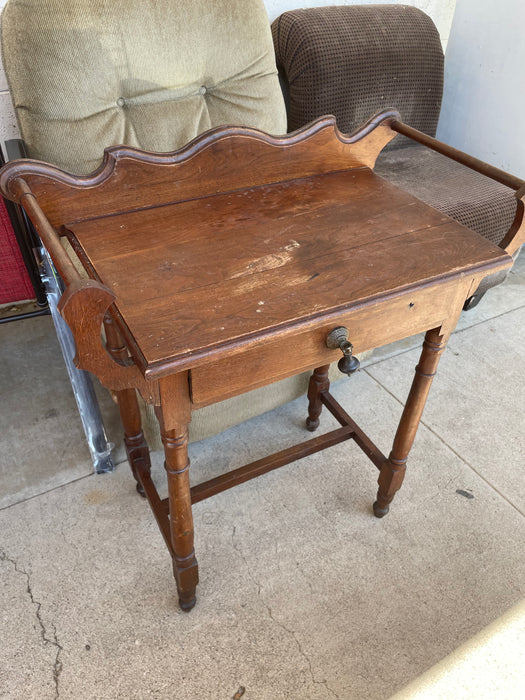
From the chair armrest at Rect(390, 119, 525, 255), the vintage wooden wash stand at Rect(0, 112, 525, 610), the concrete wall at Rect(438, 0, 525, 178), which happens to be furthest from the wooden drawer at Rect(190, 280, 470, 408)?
the concrete wall at Rect(438, 0, 525, 178)

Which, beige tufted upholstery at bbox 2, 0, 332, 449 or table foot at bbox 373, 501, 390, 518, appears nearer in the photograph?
beige tufted upholstery at bbox 2, 0, 332, 449

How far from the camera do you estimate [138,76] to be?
54.9 inches

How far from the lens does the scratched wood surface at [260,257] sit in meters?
0.83

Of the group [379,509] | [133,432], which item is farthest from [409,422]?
[133,432]

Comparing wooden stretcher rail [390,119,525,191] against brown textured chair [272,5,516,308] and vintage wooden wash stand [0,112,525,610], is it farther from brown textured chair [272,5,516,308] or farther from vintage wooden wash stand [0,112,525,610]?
brown textured chair [272,5,516,308]

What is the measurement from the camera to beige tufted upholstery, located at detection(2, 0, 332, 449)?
1279 millimetres

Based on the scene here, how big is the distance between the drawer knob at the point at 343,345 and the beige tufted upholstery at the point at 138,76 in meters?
0.66

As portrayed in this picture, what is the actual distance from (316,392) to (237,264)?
77 cm

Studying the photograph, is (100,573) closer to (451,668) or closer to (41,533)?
(41,533)

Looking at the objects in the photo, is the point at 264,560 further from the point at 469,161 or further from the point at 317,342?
the point at 469,161

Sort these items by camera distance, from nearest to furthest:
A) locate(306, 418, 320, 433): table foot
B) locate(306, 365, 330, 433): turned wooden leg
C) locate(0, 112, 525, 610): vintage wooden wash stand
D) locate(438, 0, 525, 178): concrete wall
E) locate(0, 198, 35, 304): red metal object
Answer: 1. locate(0, 112, 525, 610): vintage wooden wash stand
2. locate(306, 365, 330, 433): turned wooden leg
3. locate(306, 418, 320, 433): table foot
4. locate(0, 198, 35, 304): red metal object
5. locate(438, 0, 525, 178): concrete wall

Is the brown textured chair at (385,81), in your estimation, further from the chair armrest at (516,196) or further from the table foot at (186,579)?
the table foot at (186,579)

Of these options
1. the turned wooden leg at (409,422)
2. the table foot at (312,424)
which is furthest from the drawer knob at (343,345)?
the table foot at (312,424)

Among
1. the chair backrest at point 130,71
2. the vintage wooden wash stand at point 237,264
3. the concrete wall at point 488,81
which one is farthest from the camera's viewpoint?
the concrete wall at point 488,81
